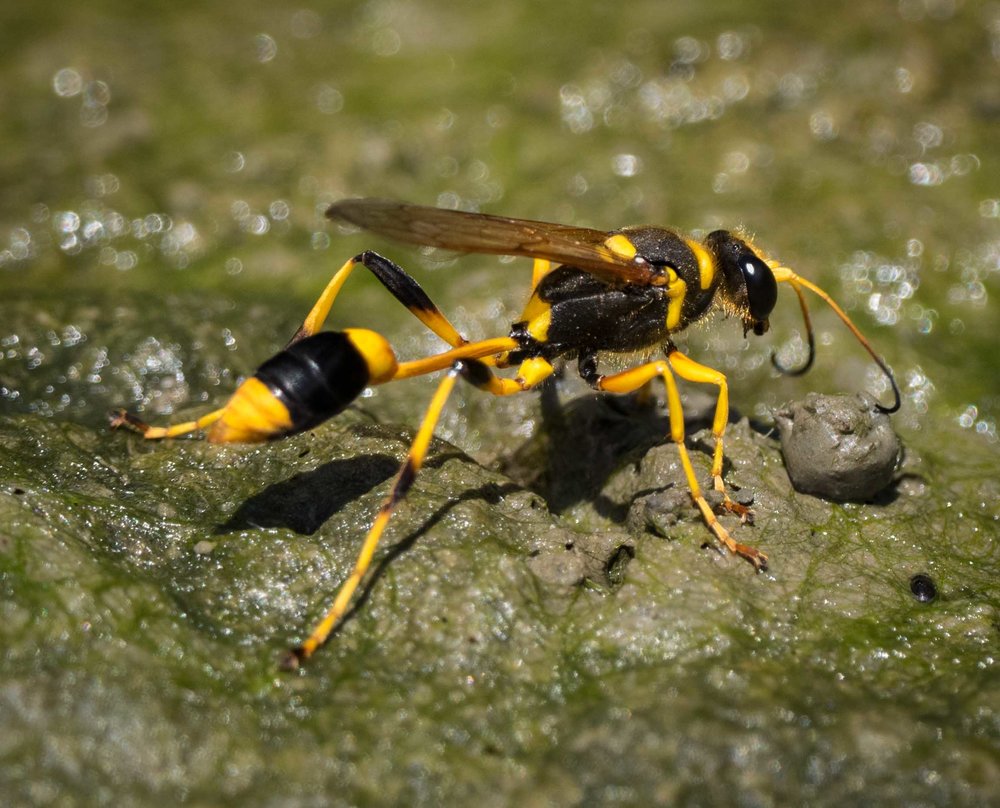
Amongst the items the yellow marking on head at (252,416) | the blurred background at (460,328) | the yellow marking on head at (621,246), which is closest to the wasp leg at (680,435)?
the blurred background at (460,328)

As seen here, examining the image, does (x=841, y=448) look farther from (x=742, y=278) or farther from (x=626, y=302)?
(x=626, y=302)

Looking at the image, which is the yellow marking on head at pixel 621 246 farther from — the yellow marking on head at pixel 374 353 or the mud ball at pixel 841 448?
the yellow marking on head at pixel 374 353

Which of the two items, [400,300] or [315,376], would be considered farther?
[400,300]

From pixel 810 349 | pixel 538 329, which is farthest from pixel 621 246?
pixel 810 349

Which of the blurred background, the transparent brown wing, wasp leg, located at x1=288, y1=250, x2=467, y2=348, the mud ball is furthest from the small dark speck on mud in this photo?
wasp leg, located at x1=288, y1=250, x2=467, y2=348

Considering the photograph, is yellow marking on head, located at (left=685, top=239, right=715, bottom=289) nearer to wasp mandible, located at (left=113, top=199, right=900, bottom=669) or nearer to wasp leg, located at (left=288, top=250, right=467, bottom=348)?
wasp mandible, located at (left=113, top=199, right=900, bottom=669)

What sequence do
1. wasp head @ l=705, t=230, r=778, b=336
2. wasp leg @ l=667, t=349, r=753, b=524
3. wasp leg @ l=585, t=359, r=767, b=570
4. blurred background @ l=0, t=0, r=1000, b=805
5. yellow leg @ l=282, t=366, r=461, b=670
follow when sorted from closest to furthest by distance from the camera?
blurred background @ l=0, t=0, r=1000, b=805 < yellow leg @ l=282, t=366, r=461, b=670 < wasp leg @ l=585, t=359, r=767, b=570 < wasp leg @ l=667, t=349, r=753, b=524 < wasp head @ l=705, t=230, r=778, b=336

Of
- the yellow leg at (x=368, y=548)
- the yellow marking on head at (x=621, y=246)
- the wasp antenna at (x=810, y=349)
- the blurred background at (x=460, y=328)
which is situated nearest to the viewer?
the blurred background at (x=460, y=328)
